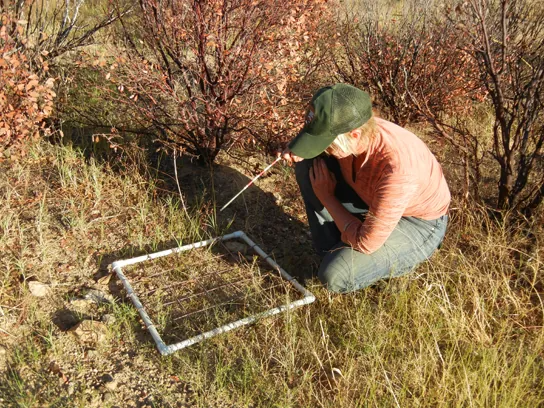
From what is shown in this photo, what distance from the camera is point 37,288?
8.93 feet

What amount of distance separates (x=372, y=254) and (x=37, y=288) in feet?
5.48

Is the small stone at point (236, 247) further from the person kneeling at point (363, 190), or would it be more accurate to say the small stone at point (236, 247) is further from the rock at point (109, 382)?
the rock at point (109, 382)

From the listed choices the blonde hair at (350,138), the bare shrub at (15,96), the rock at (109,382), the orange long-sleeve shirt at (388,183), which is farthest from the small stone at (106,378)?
the bare shrub at (15,96)

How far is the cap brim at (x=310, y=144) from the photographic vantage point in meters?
2.27

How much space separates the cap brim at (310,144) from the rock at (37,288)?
1.46 metres

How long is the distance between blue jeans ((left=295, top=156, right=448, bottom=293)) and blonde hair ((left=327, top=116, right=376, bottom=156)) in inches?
17.1

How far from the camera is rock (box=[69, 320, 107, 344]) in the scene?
246 cm

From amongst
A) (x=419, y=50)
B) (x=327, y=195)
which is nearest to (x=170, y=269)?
(x=327, y=195)

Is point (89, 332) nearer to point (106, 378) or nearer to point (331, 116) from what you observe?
point (106, 378)

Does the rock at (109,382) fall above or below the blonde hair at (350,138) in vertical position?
below

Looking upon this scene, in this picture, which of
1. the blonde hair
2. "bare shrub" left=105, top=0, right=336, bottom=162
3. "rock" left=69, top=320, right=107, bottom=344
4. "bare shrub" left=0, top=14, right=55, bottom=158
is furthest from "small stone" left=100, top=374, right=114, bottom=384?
"bare shrub" left=0, top=14, right=55, bottom=158

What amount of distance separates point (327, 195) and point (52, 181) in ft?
6.21

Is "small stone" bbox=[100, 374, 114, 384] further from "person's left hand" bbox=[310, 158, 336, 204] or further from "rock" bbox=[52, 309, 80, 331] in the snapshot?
"person's left hand" bbox=[310, 158, 336, 204]

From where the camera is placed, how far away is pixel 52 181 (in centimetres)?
354
